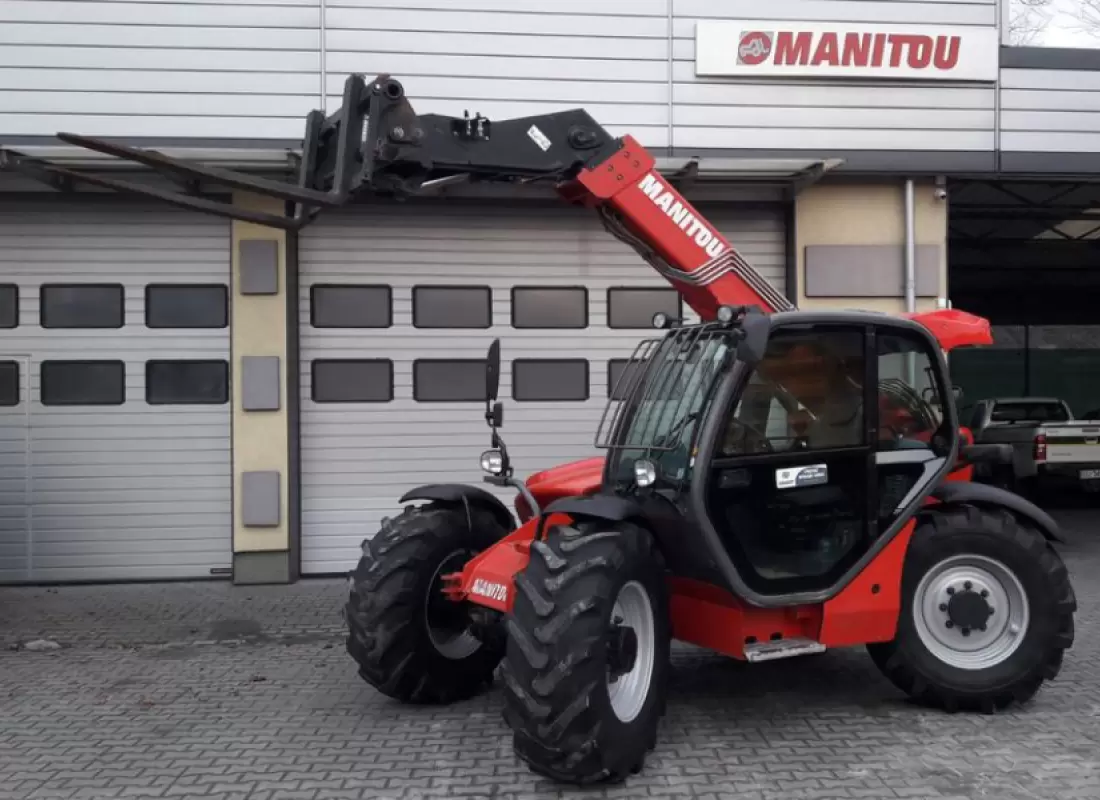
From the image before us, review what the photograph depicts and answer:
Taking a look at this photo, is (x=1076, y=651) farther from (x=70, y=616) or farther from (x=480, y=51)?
(x=70, y=616)

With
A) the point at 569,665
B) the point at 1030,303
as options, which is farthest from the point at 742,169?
the point at 1030,303

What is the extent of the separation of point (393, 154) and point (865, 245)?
6246 mm

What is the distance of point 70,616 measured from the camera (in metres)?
8.36

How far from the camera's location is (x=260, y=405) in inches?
365

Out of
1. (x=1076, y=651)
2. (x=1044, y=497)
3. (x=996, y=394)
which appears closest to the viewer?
(x=1076, y=651)

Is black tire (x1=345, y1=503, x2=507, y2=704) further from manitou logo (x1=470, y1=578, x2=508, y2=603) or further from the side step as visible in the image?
the side step

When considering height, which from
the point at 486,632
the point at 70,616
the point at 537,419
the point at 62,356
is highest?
the point at 62,356

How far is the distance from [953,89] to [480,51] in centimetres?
459

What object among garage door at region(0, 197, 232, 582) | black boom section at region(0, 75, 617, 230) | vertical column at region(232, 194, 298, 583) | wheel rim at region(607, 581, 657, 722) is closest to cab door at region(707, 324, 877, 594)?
wheel rim at region(607, 581, 657, 722)

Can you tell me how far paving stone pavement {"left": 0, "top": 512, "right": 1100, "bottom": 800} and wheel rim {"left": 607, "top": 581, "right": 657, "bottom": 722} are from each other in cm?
35

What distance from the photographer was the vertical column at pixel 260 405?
9.27m

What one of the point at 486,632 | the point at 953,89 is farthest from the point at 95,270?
the point at 953,89

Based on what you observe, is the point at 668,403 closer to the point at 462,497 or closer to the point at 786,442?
the point at 786,442

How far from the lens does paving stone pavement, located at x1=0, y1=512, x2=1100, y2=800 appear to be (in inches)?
182
